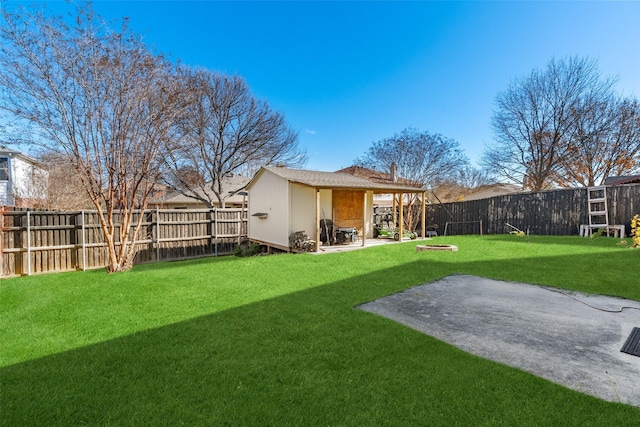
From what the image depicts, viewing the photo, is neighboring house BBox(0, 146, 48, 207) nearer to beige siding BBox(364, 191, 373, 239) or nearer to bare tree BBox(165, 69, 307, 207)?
bare tree BBox(165, 69, 307, 207)

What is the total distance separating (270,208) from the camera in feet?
36.7

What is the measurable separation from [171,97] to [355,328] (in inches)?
302

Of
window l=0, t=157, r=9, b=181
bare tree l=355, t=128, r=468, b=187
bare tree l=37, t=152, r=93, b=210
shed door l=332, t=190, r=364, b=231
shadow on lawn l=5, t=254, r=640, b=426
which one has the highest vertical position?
bare tree l=355, t=128, r=468, b=187

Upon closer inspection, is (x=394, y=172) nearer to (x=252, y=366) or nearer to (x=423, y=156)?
(x=423, y=156)

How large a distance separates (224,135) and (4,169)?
12421 millimetres

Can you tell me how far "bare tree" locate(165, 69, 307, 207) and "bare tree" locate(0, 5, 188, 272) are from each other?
8491 mm

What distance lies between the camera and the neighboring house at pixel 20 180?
45.2 ft

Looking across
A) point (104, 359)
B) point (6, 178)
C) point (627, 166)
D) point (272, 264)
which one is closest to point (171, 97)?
point (272, 264)

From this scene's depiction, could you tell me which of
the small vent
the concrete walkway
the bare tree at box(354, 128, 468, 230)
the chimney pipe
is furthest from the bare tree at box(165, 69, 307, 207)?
the small vent

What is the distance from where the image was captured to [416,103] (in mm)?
18812

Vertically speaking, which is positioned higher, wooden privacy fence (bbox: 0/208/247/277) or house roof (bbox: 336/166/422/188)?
house roof (bbox: 336/166/422/188)

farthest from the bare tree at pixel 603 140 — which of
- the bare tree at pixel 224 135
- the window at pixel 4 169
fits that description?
the window at pixel 4 169

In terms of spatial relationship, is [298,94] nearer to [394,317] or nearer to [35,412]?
[394,317]

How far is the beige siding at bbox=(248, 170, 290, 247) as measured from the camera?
404 inches
